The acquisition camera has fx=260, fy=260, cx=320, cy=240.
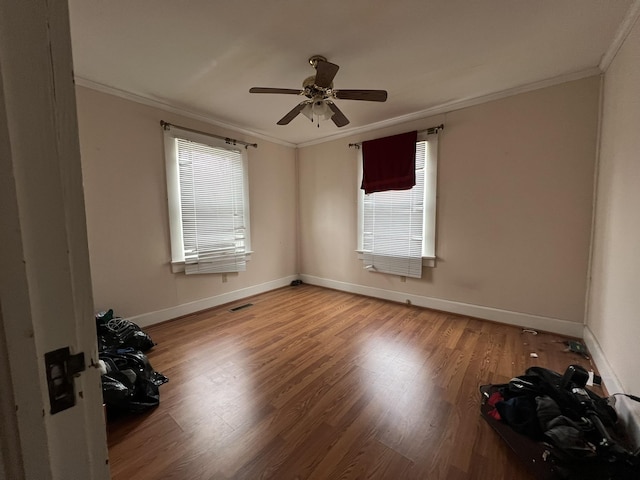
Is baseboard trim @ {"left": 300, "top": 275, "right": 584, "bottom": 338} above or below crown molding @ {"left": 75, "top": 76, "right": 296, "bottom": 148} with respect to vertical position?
below

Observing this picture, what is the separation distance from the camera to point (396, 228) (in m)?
3.65

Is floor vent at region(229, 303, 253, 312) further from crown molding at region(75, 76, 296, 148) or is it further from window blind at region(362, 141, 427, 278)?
crown molding at region(75, 76, 296, 148)

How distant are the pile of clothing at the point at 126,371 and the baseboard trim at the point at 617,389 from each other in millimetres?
2775

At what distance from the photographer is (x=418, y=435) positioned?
4.96ft

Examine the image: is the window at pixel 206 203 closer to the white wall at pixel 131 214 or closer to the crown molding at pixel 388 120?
the white wall at pixel 131 214

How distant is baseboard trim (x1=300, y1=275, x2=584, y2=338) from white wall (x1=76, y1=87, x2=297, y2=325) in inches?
83.8

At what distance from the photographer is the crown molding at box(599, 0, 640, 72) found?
1.67 metres

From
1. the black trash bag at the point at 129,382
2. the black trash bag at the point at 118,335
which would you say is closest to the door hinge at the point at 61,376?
the black trash bag at the point at 129,382

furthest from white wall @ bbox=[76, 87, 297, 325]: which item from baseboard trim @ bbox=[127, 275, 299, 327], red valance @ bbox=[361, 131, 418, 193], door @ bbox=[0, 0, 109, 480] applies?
door @ bbox=[0, 0, 109, 480]

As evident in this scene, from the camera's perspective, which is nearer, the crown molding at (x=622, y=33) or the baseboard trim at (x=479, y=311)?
the crown molding at (x=622, y=33)

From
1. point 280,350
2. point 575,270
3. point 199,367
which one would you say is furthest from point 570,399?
point 199,367

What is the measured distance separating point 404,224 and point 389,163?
2.84 feet

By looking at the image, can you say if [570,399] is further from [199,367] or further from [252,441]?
[199,367]

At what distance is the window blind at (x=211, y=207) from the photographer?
3.28m
